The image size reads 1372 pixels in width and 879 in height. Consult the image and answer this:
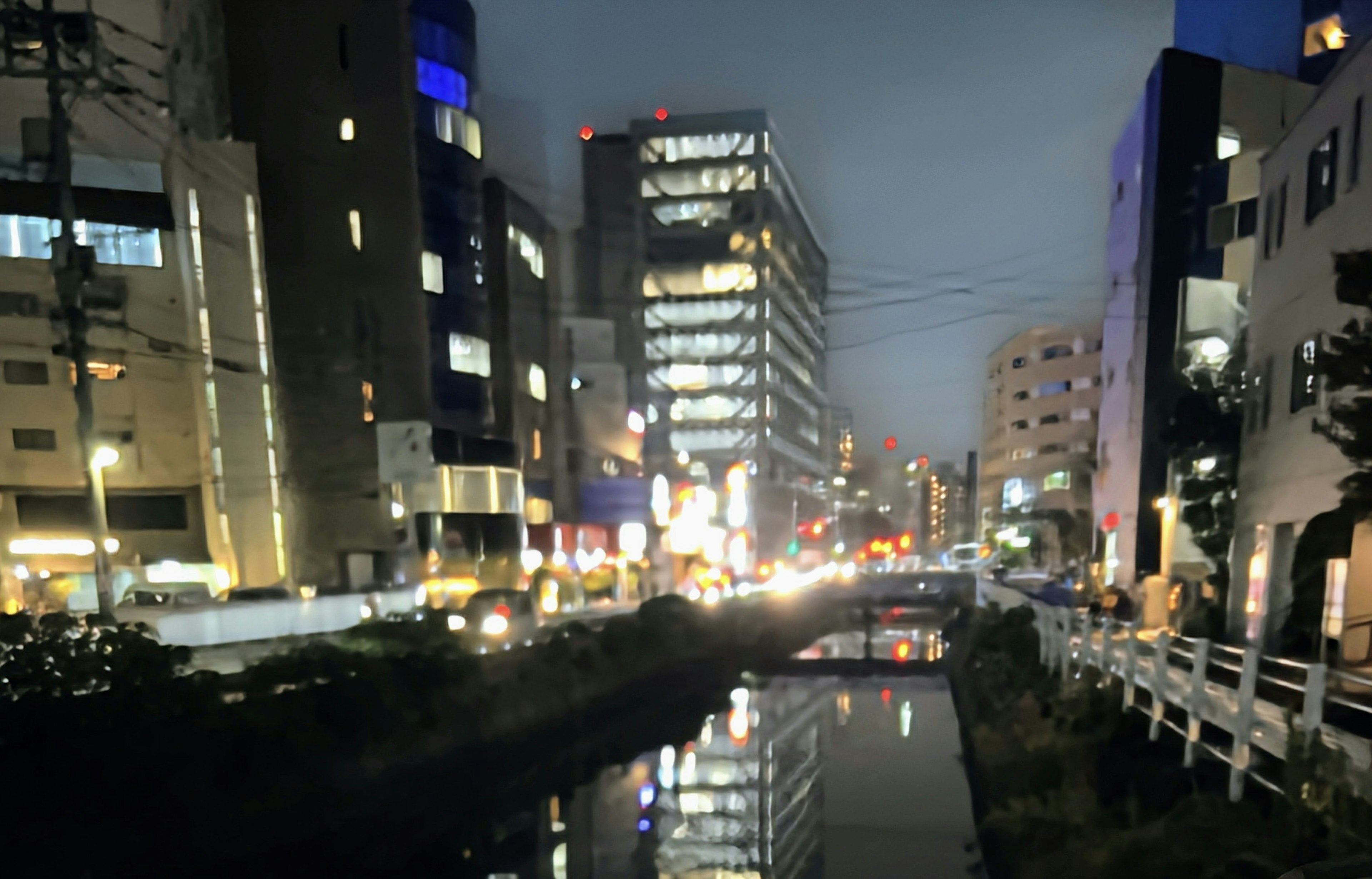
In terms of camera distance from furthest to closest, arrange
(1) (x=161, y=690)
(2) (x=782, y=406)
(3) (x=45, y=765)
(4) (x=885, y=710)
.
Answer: (2) (x=782, y=406), (4) (x=885, y=710), (1) (x=161, y=690), (3) (x=45, y=765)

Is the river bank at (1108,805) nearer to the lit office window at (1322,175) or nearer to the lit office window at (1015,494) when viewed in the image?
the lit office window at (1322,175)

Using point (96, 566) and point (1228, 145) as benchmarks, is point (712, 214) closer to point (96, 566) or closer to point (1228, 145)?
point (1228, 145)

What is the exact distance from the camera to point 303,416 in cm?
2728

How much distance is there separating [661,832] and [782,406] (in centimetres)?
6650

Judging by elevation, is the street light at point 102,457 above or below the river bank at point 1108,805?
above

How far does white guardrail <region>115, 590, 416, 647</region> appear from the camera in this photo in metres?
14.2

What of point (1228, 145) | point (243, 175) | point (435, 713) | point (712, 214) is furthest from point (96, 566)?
point (712, 214)

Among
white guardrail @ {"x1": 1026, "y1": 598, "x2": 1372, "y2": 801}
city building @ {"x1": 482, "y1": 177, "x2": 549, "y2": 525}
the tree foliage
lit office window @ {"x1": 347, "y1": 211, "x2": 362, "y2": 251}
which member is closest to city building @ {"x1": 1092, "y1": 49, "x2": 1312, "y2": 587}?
the tree foliage

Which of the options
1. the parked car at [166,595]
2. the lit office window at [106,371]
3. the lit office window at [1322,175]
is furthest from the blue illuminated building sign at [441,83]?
the lit office window at [1322,175]

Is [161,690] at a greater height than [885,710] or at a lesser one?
greater

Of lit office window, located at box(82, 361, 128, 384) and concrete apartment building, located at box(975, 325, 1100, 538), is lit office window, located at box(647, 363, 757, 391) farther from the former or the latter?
lit office window, located at box(82, 361, 128, 384)

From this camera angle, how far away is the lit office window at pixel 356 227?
90.9 ft

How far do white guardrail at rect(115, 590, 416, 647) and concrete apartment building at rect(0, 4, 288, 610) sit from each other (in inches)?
324

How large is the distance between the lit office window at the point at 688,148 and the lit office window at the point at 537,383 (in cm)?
3946
